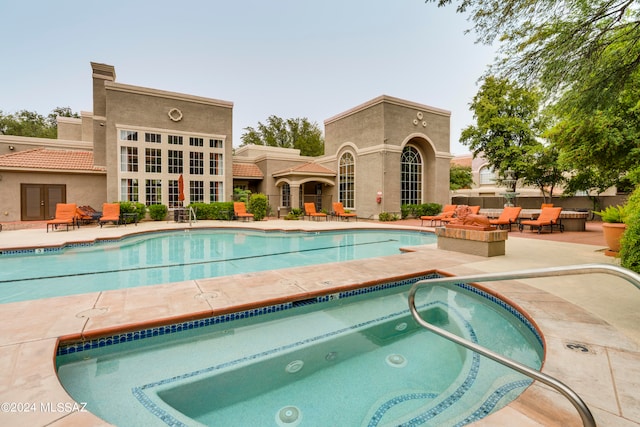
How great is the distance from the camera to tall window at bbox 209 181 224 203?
18328 millimetres

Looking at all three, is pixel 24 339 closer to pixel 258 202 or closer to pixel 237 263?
pixel 237 263

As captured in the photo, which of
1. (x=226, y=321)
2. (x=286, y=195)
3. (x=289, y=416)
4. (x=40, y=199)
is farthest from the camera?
(x=286, y=195)

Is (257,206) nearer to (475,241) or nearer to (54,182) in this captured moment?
(54,182)

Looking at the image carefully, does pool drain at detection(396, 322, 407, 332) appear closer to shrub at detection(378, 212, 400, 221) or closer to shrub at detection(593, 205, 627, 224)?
shrub at detection(593, 205, 627, 224)

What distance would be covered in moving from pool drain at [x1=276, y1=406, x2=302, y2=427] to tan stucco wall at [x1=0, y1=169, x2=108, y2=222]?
→ 741 inches

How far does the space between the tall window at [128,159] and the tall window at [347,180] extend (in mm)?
12382

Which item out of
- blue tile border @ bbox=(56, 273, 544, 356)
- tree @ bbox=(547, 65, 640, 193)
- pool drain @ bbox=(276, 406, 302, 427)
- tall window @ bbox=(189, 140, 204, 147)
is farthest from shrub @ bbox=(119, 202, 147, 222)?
tree @ bbox=(547, 65, 640, 193)

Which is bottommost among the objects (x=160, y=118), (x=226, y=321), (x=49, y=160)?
(x=226, y=321)

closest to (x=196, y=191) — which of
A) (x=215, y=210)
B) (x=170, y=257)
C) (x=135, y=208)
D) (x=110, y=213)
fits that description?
(x=215, y=210)

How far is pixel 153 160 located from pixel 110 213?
14.3ft

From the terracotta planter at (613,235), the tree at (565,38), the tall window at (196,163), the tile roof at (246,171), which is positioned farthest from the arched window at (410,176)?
the tree at (565,38)

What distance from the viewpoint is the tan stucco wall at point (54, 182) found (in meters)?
15.0

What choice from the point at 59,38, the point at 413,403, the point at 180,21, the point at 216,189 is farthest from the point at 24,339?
the point at 59,38

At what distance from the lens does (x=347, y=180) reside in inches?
801
